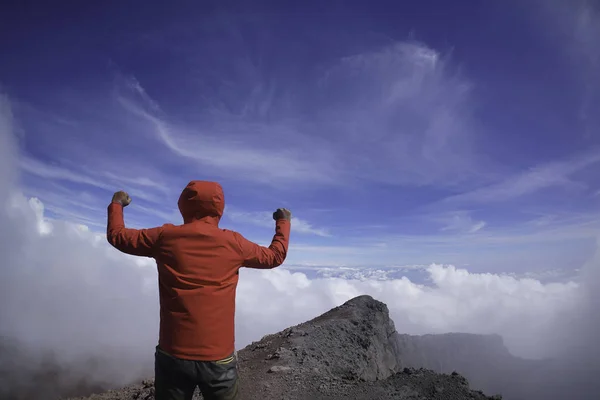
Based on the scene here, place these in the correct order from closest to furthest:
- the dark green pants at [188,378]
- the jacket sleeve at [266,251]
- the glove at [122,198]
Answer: the dark green pants at [188,378] → the jacket sleeve at [266,251] → the glove at [122,198]

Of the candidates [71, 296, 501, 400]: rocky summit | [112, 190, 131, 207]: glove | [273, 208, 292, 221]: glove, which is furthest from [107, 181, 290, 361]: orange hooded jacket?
[71, 296, 501, 400]: rocky summit

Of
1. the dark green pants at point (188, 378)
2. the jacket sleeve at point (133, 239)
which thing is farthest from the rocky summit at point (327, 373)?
the jacket sleeve at point (133, 239)

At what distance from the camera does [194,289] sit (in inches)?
160

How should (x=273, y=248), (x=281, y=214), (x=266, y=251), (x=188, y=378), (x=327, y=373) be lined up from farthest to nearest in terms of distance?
(x=327, y=373) < (x=281, y=214) < (x=273, y=248) < (x=266, y=251) < (x=188, y=378)

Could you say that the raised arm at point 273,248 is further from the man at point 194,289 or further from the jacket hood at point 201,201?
the jacket hood at point 201,201

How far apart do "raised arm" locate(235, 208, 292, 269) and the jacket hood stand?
0.46 meters

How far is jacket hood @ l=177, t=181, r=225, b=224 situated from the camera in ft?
14.3

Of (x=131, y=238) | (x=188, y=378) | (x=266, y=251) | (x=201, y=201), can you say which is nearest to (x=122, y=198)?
(x=131, y=238)

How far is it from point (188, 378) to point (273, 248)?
1.91m

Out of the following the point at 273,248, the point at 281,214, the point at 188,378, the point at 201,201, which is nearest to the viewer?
the point at 188,378

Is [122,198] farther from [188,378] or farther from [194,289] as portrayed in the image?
[188,378]

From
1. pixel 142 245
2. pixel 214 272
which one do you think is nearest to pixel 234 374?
pixel 214 272

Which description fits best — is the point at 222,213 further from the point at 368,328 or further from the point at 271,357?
the point at 368,328

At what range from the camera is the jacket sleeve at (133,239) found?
4.15 meters
